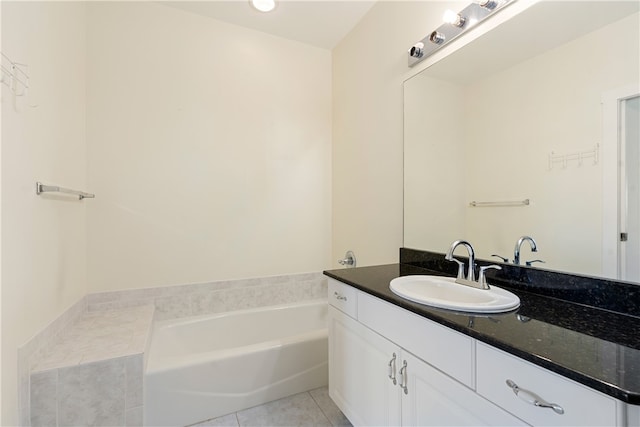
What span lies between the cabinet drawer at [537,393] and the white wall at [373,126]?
1.13 m

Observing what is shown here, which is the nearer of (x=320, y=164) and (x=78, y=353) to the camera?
(x=78, y=353)

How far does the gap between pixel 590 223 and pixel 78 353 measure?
7.25ft

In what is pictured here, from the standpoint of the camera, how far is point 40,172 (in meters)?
1.26

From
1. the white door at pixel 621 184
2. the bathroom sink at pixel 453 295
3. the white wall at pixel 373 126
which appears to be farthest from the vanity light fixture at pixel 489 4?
the bathroom sink at pixel 453 295

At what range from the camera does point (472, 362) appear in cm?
80

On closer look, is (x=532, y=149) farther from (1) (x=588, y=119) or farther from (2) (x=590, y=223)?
(2) (x=590, y=223)

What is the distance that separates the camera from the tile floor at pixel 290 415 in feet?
5.12

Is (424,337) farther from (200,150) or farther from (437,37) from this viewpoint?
(200,150)

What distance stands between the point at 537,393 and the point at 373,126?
1796 millimetres

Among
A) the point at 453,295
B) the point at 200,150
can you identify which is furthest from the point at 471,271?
the point at 200,150

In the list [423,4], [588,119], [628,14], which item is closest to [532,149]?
[588,119]

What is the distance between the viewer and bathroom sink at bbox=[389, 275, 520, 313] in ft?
3.03

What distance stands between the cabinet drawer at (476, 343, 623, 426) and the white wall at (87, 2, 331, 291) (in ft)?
6.10

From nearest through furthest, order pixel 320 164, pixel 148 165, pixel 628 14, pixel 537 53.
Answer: pixel 628 14 < pixel 537 53 < pixel 148 165 < pixel 320 164
